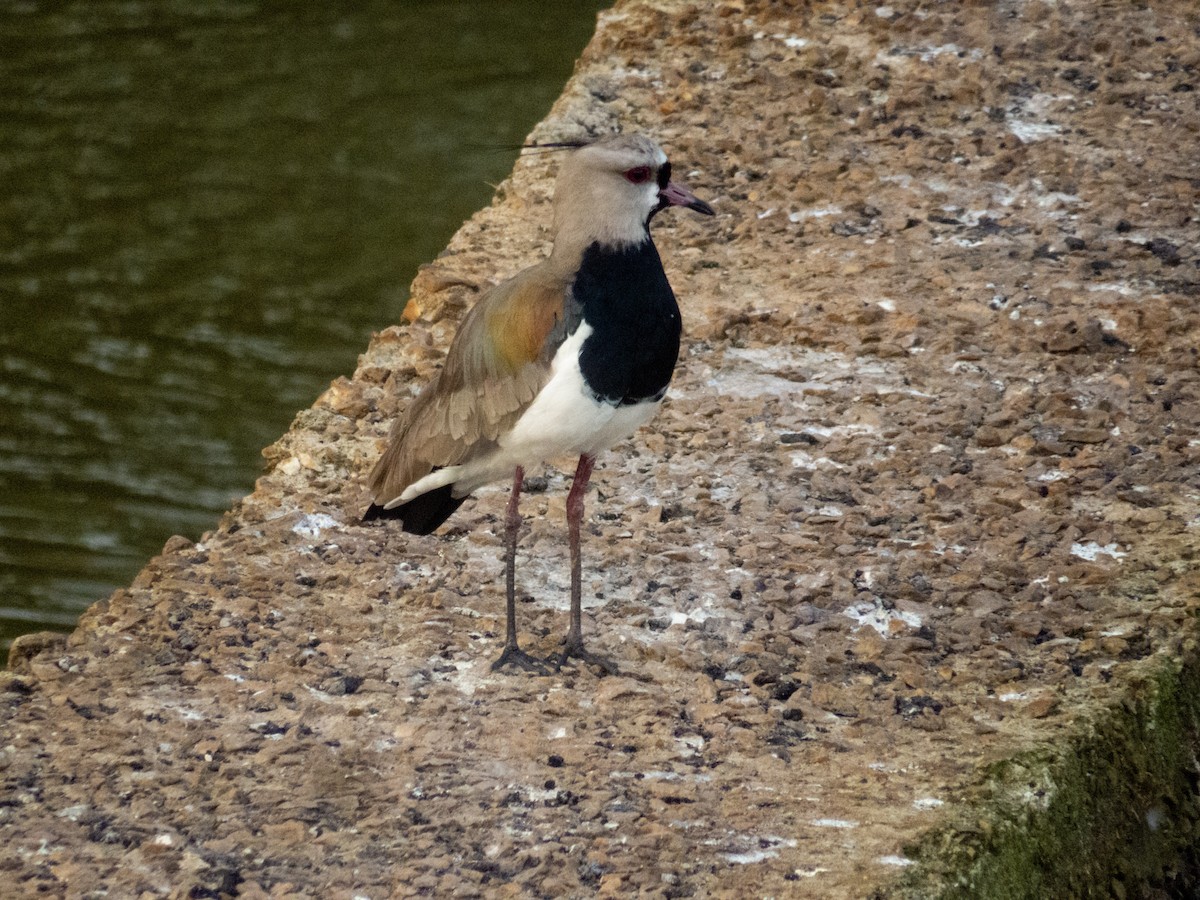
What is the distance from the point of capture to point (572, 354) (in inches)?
175

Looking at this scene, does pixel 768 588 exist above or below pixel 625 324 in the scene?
below

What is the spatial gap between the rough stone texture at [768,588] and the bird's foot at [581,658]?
0.05 meters

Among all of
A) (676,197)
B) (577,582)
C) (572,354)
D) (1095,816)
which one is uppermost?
(676,197)

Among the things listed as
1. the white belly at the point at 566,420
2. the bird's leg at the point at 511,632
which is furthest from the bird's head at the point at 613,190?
the bird's leg at the point at 511,632

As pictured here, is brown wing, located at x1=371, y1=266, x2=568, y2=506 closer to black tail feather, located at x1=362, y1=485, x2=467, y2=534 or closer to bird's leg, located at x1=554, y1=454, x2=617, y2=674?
black tail feather, located at x1=362, y1=485, x2=467, y2=534

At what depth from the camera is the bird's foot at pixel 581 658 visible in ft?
15.6

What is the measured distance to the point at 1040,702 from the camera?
447cm

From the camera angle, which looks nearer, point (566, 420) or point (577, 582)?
point (566, 420)

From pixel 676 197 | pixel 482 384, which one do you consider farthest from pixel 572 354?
pixel 676 197

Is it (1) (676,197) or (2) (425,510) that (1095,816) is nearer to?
(1) (676,197)

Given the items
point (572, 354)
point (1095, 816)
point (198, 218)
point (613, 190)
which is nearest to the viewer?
point (1095, 816)

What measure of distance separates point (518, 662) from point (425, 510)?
23.5 inches

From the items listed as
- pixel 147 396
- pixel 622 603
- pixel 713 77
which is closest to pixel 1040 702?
pixel 622 603

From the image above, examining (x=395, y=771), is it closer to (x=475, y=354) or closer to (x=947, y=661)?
(x=475, y=354)
